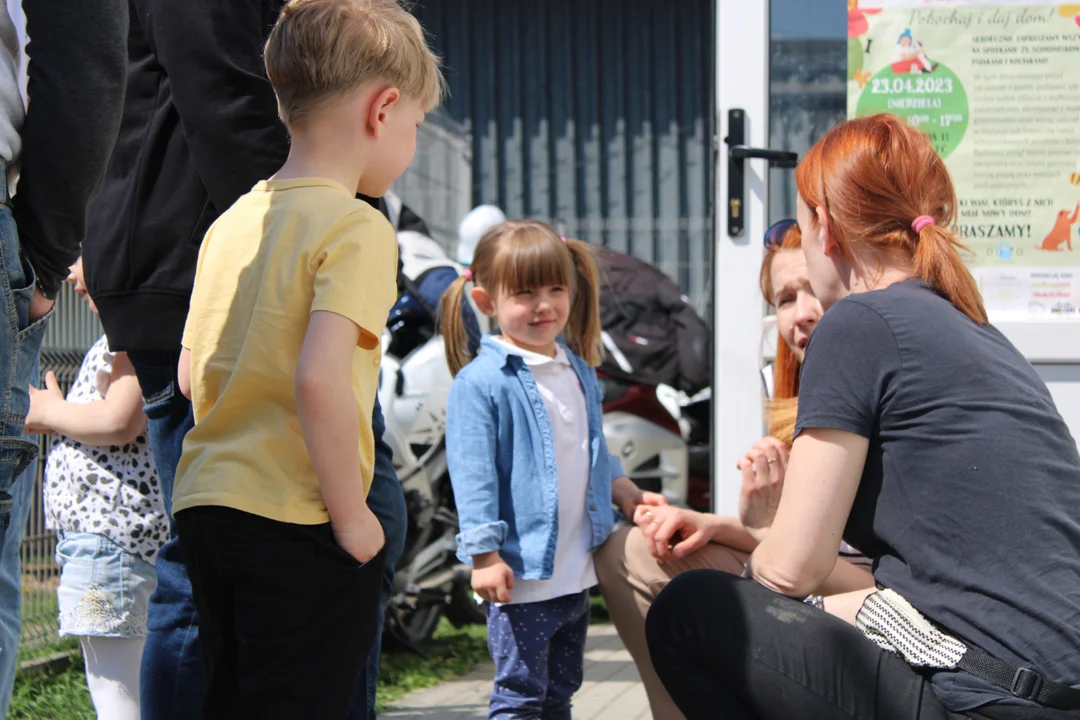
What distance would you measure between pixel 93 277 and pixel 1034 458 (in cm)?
165

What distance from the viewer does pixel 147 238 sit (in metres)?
2.16

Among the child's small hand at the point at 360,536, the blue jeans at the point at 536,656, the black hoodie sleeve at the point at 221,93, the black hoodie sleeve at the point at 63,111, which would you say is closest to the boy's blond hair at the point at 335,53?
the black hoodie sleeve at the point at 221,93

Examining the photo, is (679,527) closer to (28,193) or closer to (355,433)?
(355,433)

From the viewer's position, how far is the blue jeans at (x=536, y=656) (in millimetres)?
2777

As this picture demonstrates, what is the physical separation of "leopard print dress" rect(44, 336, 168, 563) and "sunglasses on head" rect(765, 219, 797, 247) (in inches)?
64.1

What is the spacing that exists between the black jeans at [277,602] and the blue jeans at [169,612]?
15.7 inches

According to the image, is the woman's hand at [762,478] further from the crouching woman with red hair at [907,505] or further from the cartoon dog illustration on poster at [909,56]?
the cartoon dog illustration on poster at [909,56]

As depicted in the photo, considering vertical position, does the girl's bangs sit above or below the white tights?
above

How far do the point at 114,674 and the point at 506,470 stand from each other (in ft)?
3.21

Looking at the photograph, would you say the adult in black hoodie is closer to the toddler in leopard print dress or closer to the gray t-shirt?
the toddler in leopard print dress

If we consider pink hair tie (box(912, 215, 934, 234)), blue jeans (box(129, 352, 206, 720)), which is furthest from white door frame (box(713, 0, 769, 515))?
blue jeans (box(129, 352, 206, 720))

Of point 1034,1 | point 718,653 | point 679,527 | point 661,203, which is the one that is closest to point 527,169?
point 661,203

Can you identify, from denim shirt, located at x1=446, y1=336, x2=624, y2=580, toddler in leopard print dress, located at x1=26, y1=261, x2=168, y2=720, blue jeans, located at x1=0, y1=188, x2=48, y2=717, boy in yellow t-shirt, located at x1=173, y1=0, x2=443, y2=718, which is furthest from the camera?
denim shirt, located at x1=446, y1=336, x2=624, y2=580

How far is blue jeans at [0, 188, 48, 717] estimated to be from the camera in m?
1.58
